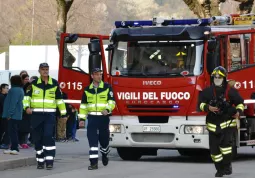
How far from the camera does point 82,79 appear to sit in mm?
18312

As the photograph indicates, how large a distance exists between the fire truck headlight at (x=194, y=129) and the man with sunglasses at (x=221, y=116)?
286 cm

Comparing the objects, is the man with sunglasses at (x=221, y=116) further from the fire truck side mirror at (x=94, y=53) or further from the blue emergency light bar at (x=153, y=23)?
the fire truck side mirror at (x=94, y=53)

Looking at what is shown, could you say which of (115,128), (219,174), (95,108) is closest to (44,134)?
(95,108)

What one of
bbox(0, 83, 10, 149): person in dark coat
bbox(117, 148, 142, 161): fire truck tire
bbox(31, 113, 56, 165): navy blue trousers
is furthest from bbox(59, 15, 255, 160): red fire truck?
bbox(0, 83, 10, 149): person in dark coat

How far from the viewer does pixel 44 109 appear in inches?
626

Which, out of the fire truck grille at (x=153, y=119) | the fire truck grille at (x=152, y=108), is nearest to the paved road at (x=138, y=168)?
the fire truck grille at (x=153, y=119)

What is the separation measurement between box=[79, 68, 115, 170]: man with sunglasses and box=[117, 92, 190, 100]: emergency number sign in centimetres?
165

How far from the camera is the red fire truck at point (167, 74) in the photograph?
56.5 feet

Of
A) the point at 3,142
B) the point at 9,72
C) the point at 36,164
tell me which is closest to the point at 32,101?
the point at 36,164

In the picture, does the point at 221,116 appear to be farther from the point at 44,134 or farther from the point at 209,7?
the point at 209,7

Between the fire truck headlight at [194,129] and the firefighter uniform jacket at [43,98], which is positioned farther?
the fire truck headlight at [194,129]

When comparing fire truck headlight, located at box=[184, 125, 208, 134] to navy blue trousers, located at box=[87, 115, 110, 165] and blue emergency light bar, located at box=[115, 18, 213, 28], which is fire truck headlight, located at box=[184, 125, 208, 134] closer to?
navy blue trousers, located at box=[87, 115, 110, 165]

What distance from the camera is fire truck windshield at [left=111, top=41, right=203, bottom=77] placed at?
57.1 feet

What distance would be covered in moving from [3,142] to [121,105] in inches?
141
